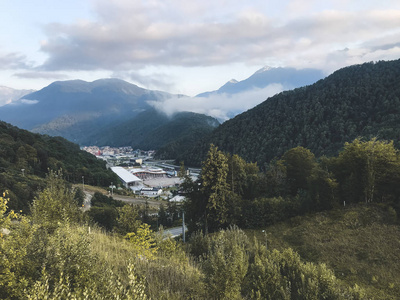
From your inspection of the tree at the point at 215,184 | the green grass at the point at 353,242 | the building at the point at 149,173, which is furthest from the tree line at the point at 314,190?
the building at the point at 149,173

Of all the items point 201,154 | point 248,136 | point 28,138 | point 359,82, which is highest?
point 359,82

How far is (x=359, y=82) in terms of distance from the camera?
12106 cm

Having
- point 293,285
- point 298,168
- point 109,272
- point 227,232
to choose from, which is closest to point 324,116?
point 298,168

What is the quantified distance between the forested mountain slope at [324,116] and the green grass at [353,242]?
228 feet

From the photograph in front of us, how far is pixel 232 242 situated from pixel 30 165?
7848cm

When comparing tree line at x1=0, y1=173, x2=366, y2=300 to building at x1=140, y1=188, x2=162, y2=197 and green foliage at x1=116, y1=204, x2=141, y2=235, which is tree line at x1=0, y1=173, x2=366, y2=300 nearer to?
Result: green foliage at x1=116, y1=204, x2=141, y2=235

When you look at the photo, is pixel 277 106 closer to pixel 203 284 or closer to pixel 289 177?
pixel 289 177

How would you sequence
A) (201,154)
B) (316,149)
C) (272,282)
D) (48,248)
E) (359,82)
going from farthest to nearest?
(201,154), (359,82), (316,149), (272,282), (48,248)

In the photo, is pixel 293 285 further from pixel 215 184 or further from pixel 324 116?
pixel 324 116

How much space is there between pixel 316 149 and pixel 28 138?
376 ft

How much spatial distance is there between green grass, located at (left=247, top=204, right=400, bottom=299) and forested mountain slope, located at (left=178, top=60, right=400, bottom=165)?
69.5m

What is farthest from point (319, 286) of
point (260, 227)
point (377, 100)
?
point (377, 100)

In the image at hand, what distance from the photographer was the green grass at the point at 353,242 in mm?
15789

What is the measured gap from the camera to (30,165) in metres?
70.1
